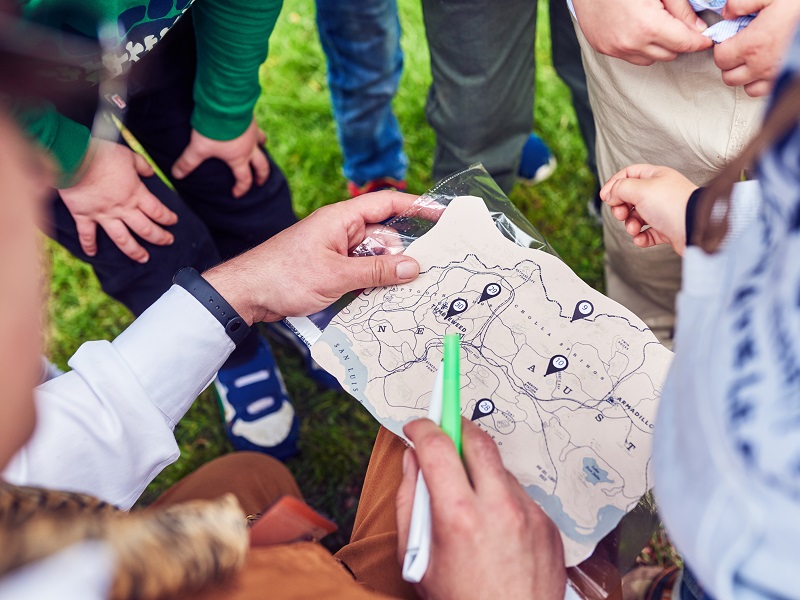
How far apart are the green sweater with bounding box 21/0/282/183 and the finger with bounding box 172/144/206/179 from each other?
46 millimetres

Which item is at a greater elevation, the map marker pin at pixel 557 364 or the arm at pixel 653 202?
the arm at pixel 653 202

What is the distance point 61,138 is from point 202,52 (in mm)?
273

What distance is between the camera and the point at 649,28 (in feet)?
2.62

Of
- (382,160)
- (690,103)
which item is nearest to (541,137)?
(382,160)

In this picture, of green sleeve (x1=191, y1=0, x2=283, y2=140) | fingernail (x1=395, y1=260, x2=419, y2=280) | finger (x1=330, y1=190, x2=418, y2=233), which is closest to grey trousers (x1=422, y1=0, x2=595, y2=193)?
green sleeve (x1=191, y1=0, x2=283, y2=140)

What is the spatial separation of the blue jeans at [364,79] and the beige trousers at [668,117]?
0.52m

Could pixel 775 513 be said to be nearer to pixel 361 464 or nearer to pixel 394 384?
pixel 394 384

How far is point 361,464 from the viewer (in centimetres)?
137

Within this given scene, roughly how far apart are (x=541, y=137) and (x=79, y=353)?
1.31 m

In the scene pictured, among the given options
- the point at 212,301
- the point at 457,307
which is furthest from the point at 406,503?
the point at 212,301

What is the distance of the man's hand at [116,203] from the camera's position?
1.04 meters

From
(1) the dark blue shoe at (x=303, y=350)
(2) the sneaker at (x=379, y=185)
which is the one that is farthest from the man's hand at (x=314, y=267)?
(2) the sneaker at (x=379, y=185)

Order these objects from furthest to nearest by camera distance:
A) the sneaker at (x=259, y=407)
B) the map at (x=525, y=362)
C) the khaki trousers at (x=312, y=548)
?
the sneaker at (x=259, y=407) < the map at (x=525, y=362) < the khaki trousers at (x=312, y=548)

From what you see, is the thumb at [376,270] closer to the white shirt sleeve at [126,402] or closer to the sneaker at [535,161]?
the white shirt sleeve at [126,402]
